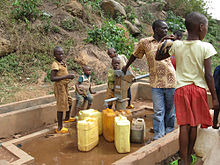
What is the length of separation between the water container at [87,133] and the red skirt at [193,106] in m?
1.40

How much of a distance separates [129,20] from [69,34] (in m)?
5.60

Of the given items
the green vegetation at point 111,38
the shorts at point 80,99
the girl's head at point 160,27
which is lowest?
the shorts at point 80,99

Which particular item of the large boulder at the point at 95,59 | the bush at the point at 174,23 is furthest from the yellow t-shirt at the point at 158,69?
the bush at the point at 174,23

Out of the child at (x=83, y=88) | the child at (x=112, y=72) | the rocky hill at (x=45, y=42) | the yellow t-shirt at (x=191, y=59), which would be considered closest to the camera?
the yellow t-shirt at (x=191, y=59)

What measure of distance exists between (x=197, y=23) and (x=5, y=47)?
6289mm

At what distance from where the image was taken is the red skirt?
79.0 inches

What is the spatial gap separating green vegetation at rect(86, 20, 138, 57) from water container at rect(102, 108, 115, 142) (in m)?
5.20

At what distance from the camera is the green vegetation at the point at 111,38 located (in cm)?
828

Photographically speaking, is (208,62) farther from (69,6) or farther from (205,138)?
(69,6)

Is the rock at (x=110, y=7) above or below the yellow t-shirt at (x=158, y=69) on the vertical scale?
above

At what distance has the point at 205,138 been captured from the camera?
2408mm

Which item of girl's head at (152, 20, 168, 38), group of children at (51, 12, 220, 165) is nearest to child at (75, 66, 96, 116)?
girl's head at (152, 20, 168, 38)

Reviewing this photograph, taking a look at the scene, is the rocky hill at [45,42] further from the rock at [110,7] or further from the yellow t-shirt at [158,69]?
the yellow t-shirt at [158,69]

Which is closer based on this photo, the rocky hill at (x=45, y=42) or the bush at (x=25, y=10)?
the rocky hill at (x=45, y=42)
